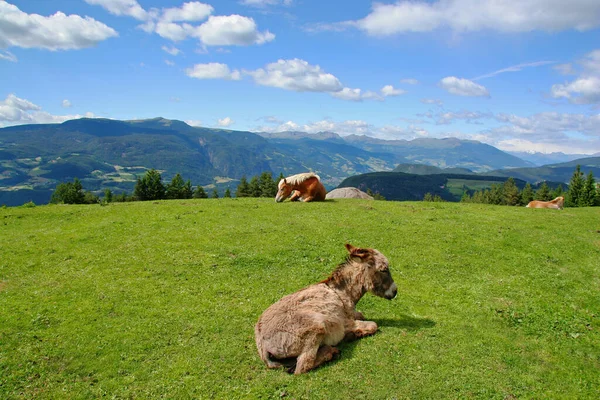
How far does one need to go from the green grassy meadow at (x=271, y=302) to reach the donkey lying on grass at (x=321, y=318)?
1.26ft

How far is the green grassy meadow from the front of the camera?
767cm

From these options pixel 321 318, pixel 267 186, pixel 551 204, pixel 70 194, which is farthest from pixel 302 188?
pixel 267 186

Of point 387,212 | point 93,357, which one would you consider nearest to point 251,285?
point 93,357

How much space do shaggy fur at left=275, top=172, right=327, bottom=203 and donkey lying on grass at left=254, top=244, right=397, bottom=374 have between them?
17993mm

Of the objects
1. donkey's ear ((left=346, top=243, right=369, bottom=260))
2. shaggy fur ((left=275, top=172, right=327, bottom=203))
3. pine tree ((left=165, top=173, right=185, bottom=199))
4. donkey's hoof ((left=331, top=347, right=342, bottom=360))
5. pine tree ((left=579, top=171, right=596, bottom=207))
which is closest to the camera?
donkey's hoof ((left=331, top=347, right=342, bottom=360))

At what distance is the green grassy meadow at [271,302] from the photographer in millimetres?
7668

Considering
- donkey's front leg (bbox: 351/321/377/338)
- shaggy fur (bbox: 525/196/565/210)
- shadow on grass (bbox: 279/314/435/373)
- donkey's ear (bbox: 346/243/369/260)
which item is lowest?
shadow on grass (bbox: 279/314/435/373)

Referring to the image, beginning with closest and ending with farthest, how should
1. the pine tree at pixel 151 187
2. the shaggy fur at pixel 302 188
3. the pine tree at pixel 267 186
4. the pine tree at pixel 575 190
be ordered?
the shaggy fur at pixel 302 188, the pine tree at pixel 151 187, the pine tree at pixel 575 190, the pine tree at pixel 267 186

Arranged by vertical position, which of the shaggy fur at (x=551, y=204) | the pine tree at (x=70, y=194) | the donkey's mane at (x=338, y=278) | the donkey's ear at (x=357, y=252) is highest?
the shaggy fur at (x=551, y=204)

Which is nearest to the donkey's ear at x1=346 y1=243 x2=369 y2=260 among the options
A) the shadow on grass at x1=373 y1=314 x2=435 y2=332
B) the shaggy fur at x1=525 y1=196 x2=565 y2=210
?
the shadow on grass at x1=373 y1=314 x2=435 y2=332

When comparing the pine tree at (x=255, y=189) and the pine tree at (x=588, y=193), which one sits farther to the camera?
the pine tree at (x=255, y=189)

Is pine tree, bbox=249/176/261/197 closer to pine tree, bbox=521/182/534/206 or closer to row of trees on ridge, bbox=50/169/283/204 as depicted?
row of trees on ridge, bbox=50/169/283/204

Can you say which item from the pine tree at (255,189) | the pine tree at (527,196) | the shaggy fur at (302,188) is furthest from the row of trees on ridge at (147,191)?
the pine tree at (527,196)

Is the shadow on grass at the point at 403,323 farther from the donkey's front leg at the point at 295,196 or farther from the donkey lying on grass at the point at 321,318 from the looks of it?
the donkey's front leg at the point at 295,196
